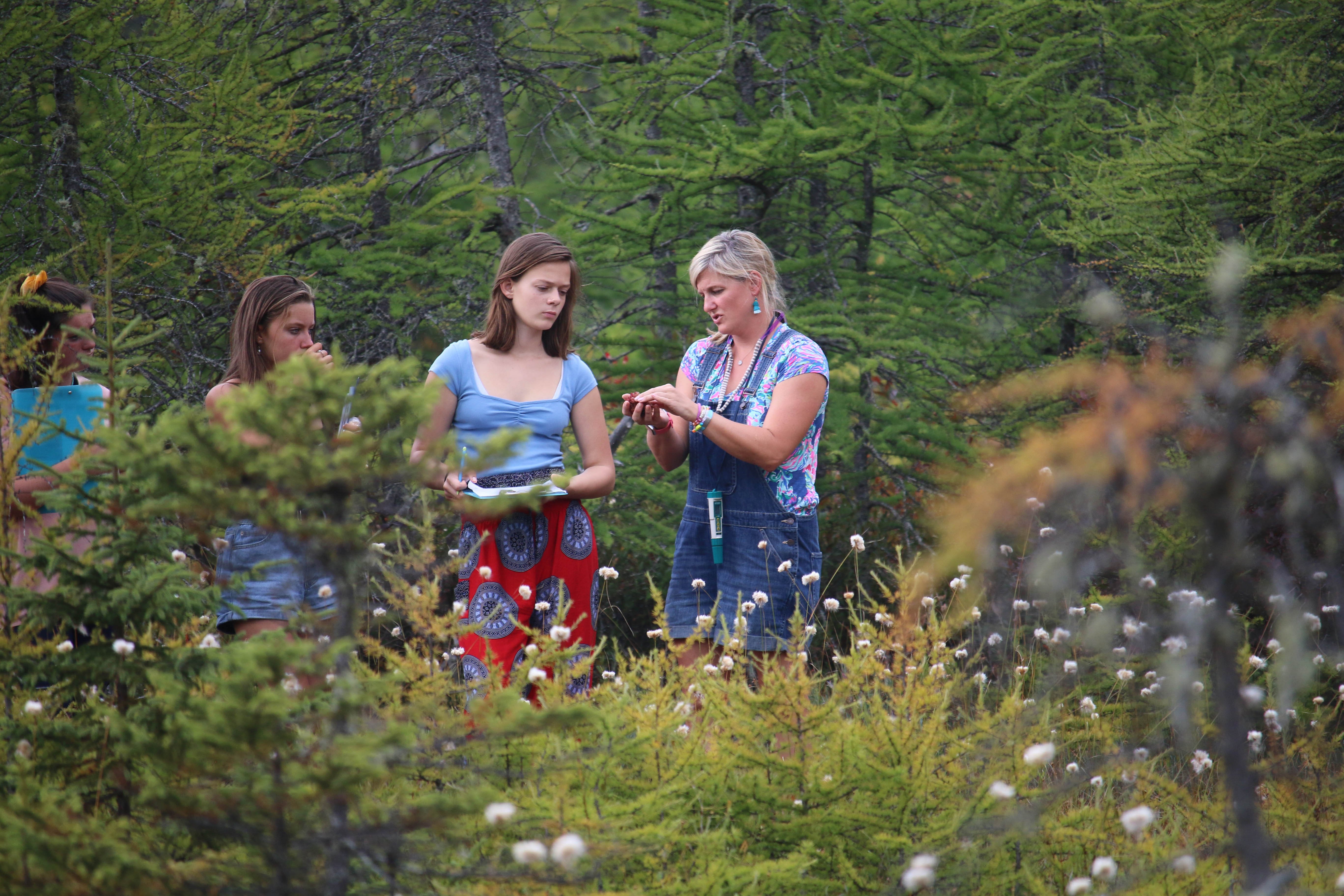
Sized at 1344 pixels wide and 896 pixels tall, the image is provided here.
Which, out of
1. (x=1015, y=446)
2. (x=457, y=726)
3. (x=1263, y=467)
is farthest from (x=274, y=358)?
(x=1015, y=446)

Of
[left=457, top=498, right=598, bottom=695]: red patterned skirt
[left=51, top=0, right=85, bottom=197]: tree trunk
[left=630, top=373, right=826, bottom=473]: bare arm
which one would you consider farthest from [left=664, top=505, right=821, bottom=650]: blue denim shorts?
[left=51, top=0, right=85, bottom=197]: tree trunk

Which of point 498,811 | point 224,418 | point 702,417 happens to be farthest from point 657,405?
point 498,811

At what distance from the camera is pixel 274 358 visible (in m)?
3.53

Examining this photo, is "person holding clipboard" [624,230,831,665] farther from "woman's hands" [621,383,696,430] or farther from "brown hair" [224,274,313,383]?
"brown hair" [224,274,313,383]

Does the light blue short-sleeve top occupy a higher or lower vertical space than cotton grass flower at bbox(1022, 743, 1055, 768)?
higher

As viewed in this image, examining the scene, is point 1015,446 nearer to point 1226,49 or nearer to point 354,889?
point 1226,49

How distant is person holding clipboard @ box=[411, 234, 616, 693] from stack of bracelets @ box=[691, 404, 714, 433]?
37 centimetres

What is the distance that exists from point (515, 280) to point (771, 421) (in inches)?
42.7

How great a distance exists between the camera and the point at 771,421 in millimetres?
3549

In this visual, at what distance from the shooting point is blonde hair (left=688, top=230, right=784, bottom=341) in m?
3.66

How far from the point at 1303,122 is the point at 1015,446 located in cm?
236

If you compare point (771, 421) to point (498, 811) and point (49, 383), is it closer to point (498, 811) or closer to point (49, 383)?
point (498, 811)

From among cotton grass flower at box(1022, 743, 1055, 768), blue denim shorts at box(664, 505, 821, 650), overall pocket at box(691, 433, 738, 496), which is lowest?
cotton grass flower at box(1022, 743, 1055, 768)

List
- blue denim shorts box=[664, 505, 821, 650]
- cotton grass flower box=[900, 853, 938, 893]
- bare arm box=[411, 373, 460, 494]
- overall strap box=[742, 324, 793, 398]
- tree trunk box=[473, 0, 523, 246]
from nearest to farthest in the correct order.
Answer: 1. cotton grass flower box=[900, 853, 938, 893]
2. bare arm box=[411, 373, 460, 494]
3. blue denim shorts box=[664, 505, 821, 650]
4. overall strap box=[742, 324, 793, 398]
5. tree trunk box=[473, 0, 523, 246]
